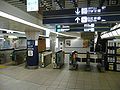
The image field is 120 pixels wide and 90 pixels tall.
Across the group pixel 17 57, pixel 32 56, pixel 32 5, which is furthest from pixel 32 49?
pixel 32 5

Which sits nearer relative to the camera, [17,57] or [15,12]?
[15,12]

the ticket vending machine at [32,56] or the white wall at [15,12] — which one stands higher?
the white wall at [15,12]

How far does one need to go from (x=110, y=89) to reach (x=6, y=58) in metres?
11.3

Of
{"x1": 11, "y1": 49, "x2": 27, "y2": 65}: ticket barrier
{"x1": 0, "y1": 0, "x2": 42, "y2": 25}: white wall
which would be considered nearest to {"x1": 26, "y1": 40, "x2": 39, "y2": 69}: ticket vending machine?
{"x1": 11, "y1": 49, "x2": 27, "y2": 65}: ticket barrier

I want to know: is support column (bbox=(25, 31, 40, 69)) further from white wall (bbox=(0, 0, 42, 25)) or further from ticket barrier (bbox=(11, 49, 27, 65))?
white wall (bbox=(0, 0, 42, 25))

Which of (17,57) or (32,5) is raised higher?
(32,5)

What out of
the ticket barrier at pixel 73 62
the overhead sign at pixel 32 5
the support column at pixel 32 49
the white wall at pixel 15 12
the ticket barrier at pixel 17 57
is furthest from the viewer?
the ticket barrier at pixel 17 57

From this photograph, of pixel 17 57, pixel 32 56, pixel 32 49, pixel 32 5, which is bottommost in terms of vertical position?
pixel 17 57

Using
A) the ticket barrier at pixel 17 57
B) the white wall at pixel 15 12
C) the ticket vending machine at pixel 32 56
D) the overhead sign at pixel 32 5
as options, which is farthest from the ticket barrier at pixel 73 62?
the overhead sign at pixel 32 5

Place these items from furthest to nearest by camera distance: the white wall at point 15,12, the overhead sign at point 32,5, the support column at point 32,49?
the support column at point 32,49 < the white wall at point 15,12 < the overhead sign at point 32,5

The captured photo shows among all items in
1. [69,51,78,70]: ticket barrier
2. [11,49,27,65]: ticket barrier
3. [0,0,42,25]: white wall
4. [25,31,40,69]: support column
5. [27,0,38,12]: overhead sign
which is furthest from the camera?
[11,49,27,65]: ticket barrier

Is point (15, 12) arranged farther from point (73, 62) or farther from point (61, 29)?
point (73, 62)

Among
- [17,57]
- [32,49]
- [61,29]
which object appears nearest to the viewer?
[61,29]

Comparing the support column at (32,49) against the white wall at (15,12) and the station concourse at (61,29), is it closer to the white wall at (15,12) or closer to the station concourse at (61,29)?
the station concourse at (61,29)
